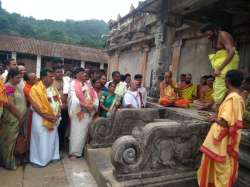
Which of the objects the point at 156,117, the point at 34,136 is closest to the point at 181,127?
the point at 156,117

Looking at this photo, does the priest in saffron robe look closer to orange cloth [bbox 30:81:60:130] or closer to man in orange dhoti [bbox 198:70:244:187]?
orange cloth [bbox 30:81:60:130]

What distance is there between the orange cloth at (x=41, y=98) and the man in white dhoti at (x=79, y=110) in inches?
21.0

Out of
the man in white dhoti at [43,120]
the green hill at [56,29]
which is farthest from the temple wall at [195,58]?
the green hill at [56,29]

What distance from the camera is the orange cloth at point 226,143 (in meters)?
3.12

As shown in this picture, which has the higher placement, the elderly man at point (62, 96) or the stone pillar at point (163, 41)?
the stone pillar at point (163, 41)

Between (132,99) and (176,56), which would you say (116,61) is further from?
(132,99)

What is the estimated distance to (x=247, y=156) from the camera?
3.69 meters

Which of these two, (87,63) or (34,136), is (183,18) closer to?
(34,136)

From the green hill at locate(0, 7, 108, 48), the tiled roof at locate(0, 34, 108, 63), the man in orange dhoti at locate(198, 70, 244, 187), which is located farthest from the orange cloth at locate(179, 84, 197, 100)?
the green hill at locate(0, 7, 108, 48)

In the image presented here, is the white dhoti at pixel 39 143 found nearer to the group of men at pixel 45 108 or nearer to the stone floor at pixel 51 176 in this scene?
the group of men at pixel 45 108

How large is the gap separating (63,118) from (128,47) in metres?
11.3

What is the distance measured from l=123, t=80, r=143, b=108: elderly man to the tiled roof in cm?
2249

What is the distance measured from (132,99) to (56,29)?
50.2 m

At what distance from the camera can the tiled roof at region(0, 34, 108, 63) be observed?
92.1 feet
